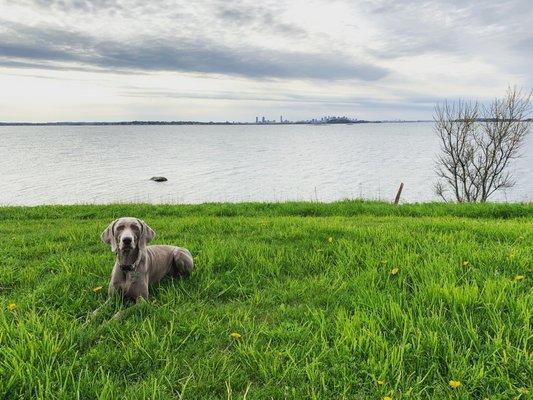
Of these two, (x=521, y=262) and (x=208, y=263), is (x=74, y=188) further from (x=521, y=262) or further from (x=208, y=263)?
(x=521, y=262)

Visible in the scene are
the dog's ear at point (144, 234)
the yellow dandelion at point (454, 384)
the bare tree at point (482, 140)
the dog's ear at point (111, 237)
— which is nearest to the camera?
the yellow dandelion at point (454, 384)

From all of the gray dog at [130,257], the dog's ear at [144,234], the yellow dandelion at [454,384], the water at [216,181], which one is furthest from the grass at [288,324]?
the water at [216,181]

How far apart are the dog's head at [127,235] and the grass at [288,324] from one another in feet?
2.51

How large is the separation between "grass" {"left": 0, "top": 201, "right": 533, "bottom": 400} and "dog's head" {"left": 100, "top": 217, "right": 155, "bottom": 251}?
0.77m

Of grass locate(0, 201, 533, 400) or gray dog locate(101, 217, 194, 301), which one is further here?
gray dog locate(101, 217, 194, 301)

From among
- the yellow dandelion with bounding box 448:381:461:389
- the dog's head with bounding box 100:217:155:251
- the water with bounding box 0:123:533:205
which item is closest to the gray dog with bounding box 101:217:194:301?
the dog's head with bounding box 100:217:155:251

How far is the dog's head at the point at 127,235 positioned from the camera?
14.9 ft

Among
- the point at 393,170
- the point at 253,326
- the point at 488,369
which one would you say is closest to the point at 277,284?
the point at 253,326

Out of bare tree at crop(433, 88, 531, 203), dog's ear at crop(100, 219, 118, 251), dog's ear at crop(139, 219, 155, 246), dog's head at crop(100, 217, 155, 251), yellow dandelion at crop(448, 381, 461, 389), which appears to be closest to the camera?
yellow dandelion at crop(448, 381, 461, 389)

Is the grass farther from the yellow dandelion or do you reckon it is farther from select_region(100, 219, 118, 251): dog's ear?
select_region(100, 219, 118, 251): dog's ear

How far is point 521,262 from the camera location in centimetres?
523

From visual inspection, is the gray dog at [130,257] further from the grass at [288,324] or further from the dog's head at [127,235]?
the grass at [288,324]

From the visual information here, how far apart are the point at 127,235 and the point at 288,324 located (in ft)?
7.20

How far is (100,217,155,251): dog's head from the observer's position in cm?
454
